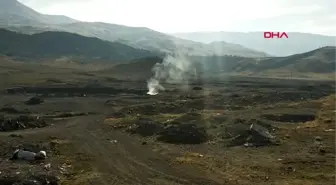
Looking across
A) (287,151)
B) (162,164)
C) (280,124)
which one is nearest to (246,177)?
(162,164)

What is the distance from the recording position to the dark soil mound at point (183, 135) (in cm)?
5531

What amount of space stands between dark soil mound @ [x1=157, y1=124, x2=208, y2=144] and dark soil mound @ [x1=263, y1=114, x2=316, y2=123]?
23045mm

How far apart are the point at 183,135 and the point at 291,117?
30.3m

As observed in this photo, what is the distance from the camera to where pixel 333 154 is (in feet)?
154

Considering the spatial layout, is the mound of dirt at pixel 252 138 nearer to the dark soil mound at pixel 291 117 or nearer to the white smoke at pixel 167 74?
the dark soil mound at pixel 291 117

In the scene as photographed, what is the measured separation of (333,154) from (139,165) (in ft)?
69.6

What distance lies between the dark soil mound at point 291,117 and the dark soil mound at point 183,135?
23.0 meters

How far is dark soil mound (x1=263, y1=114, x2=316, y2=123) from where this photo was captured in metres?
77.0

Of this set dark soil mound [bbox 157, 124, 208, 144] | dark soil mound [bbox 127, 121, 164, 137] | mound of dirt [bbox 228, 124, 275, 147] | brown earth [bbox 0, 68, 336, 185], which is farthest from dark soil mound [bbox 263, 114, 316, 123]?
dark soil mound [bbox 127, 121, 164, 137]

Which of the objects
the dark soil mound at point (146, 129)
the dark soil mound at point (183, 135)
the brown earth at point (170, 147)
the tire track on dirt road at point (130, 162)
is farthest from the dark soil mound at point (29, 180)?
the dark soil mound at point (146, 129)

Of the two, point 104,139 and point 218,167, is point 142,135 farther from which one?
point 218,167

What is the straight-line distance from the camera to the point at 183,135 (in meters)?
56.2

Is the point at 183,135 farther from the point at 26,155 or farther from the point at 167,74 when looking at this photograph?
the point at 167,74

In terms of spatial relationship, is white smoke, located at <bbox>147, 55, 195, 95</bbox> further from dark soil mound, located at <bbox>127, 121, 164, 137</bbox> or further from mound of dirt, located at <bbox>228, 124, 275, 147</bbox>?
mound of dirt, located at <bbox>228, 124, 275, 147</bbox>
